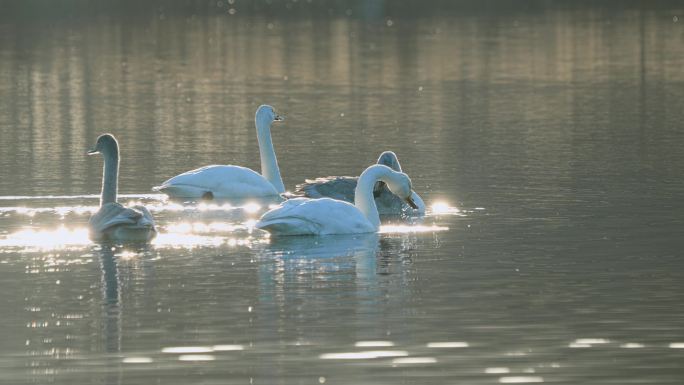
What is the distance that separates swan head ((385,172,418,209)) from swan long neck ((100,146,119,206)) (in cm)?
281

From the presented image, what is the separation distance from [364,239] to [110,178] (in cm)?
274

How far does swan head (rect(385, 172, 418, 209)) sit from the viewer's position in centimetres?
1689

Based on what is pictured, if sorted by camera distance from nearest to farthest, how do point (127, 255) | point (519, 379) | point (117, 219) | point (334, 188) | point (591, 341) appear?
1. point (519, 379)
2. point (591, 341)
3. point (127, 255)
4. point (117, 219)
5. point (334, 188)

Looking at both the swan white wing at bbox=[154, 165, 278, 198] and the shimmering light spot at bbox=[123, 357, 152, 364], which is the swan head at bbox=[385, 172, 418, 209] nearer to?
the swan white wing at bbox=[154, 165, 278, 198]

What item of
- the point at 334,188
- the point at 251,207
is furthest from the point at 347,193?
the point at 251,207

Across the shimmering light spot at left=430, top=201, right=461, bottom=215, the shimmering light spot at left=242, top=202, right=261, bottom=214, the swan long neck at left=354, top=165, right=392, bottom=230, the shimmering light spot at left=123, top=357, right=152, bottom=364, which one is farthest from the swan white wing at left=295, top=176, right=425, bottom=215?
the shimmering light spot at left=123, top=357, right=152, bottom=364

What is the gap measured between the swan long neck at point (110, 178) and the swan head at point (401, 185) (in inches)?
111

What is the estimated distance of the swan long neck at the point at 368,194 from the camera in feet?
54.4

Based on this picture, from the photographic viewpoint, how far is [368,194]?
16641mm

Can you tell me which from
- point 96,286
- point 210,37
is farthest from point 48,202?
point 210,37

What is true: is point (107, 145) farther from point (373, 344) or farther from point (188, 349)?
point (373, 344)

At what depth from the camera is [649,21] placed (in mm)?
63531

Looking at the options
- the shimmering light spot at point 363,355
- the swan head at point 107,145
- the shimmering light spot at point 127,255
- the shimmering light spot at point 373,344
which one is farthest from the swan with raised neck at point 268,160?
the shimmering light spot at point 363,355

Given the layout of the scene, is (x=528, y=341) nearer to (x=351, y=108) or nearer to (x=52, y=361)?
(x=52, y=361)
